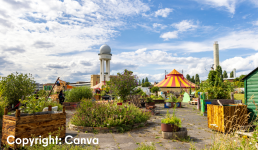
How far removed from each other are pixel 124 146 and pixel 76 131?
2507 millimetres

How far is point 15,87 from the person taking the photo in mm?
12570

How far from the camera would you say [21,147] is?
4395 millimetres

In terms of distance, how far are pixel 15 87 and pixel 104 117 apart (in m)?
8.92

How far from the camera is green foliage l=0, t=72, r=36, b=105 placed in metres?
12.3

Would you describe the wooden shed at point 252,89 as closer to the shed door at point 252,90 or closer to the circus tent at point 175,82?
the shed door at point 252,90

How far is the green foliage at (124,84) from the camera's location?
45.6 feet

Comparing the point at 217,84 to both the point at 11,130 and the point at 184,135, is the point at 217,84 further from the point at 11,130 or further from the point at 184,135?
the point at 11,130

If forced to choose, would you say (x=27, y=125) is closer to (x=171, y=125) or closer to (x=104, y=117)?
(x=104, y=117)

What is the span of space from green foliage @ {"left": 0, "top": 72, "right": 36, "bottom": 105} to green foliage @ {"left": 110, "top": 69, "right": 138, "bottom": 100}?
6208 mm

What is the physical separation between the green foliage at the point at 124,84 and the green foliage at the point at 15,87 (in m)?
6.21

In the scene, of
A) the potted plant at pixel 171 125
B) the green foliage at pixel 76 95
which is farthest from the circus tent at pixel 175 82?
the potted plant at pixel 171 125

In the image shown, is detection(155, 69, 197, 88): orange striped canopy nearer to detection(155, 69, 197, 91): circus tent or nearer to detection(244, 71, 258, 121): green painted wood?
detection(155, 69, 197, 91): circus tent

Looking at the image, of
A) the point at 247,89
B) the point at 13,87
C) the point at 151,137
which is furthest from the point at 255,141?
the point at 13,87

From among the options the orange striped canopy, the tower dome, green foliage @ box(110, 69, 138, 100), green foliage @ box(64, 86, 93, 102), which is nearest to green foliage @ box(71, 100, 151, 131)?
green foliage @ box(110, 69, 138, 100)
